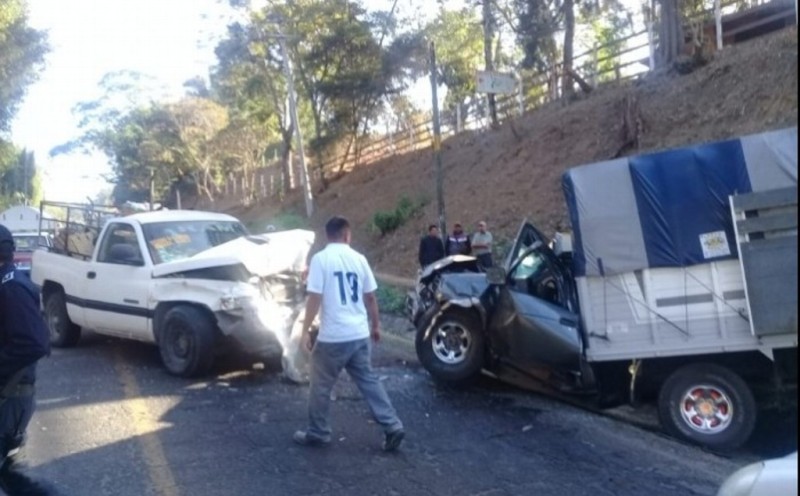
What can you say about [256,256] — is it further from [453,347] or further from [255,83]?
[255,83]

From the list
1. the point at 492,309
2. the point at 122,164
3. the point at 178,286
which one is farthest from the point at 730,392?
the point at 122,164

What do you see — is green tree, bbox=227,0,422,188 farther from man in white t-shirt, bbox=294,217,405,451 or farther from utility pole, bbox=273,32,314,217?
man in white t-shirt, bbox=294,217,405,451

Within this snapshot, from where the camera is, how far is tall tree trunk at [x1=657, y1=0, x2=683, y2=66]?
76.5 ft

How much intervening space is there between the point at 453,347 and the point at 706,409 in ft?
8.56

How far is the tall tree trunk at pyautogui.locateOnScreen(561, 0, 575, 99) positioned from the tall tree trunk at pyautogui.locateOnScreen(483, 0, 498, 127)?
1.90 metres

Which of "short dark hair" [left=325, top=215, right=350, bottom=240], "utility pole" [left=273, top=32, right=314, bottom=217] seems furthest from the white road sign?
"utility pole" [left=273, top=32, right=314, bottom=217]

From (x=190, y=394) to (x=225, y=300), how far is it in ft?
3.40

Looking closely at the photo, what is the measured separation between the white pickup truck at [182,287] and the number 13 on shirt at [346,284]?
2.88m

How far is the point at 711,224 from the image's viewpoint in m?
9.15

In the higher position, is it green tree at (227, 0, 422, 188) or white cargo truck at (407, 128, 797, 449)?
green tree at (227, 0, 422, 188)

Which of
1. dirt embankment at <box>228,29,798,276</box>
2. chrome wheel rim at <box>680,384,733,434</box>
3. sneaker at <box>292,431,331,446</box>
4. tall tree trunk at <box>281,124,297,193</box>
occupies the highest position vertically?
tall tree trunk at <box>281,124,297,193</box>

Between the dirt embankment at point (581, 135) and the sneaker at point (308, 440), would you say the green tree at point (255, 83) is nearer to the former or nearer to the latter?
the dirt embankment at point (581, 135)

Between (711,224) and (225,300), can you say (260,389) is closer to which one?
(225,300)

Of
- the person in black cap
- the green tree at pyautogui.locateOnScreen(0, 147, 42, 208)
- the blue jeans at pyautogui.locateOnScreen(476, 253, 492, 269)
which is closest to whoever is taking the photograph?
the person in black cap
